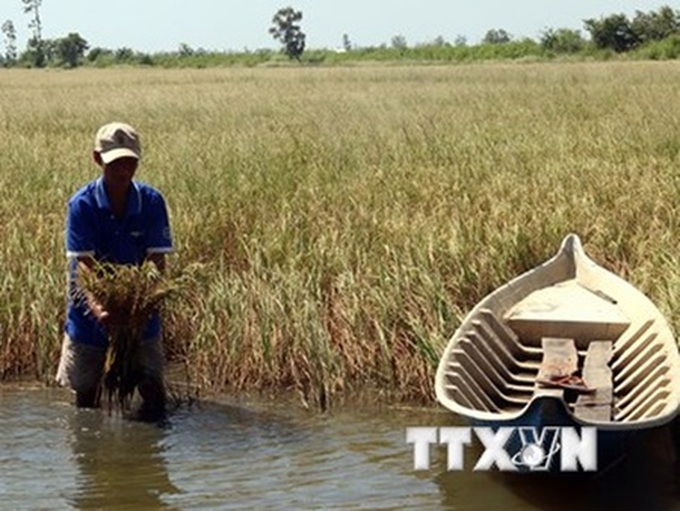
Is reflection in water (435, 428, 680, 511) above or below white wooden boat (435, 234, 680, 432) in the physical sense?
below

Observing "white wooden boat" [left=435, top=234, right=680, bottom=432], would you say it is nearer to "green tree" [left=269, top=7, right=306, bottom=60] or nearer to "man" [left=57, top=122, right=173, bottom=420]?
"man" [left=57, top=122, right=173, bottom=420]

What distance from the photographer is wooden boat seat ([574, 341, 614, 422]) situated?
616 centimetres

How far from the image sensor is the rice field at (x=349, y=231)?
7.62 metres

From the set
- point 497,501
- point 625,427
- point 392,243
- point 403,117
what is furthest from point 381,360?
point 403,117

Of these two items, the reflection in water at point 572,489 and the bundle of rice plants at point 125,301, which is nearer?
the reflection in water at point 572,489

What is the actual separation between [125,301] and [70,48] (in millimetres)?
98655

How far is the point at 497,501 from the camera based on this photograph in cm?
587

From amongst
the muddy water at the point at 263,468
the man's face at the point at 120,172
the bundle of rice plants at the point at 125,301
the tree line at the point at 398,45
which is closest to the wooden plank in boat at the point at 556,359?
the muddy water at the point at 263,468

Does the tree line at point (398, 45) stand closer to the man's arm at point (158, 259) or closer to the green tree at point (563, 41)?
the green tree at point (563, 41)

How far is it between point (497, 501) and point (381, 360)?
1.80 metres

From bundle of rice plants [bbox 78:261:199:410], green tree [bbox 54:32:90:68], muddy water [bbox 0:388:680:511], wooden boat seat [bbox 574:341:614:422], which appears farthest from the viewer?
green tree [bbox 54:32:90:68]

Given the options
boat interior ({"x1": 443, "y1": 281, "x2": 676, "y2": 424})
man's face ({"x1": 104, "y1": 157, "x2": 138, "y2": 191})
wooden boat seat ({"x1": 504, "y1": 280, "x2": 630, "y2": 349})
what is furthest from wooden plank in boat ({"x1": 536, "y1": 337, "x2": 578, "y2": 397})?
man's face ({"x1": 104, "y1": 157, "x2": 138, "y2": 191})

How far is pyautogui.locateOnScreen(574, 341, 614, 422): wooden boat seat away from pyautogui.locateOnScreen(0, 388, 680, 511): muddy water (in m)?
0.27

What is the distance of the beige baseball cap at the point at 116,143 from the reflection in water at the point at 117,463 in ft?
4.67
